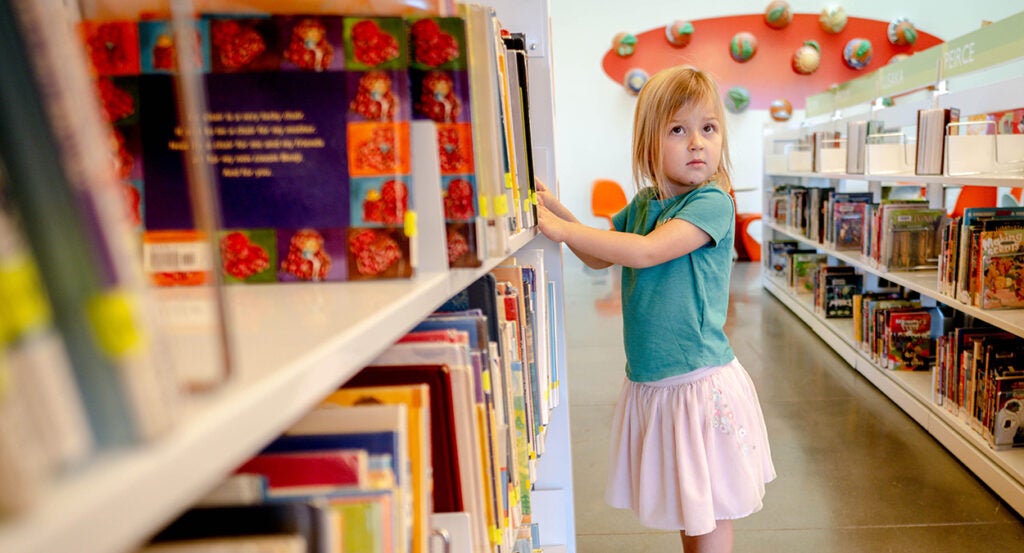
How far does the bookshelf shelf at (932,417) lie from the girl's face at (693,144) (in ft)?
5.20

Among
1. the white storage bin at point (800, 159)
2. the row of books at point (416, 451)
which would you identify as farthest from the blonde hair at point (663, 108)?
the white storage bin at point (800, 159)

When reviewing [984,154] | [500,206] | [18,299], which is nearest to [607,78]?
[984,154]

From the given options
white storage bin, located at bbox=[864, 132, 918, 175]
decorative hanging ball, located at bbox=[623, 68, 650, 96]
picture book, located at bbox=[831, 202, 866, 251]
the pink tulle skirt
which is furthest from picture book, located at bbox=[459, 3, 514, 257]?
decorative hanging ball, located at bbox=[623, 68, 650, 96]

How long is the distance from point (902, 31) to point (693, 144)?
26.0 ft

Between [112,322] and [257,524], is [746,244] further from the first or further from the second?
[112,322]

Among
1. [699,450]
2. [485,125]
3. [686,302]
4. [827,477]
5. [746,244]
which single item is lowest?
[827,477]

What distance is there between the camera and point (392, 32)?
0.73 m

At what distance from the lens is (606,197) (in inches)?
333

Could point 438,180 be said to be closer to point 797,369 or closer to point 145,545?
point 145,545

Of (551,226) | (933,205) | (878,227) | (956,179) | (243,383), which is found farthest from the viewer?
(933,205)

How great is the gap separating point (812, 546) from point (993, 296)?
117cm

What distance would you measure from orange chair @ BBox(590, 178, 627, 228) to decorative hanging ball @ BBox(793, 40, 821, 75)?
95.3 inches

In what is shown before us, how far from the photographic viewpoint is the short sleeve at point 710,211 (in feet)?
5.22

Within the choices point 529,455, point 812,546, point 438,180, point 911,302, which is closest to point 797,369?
point 911,302
